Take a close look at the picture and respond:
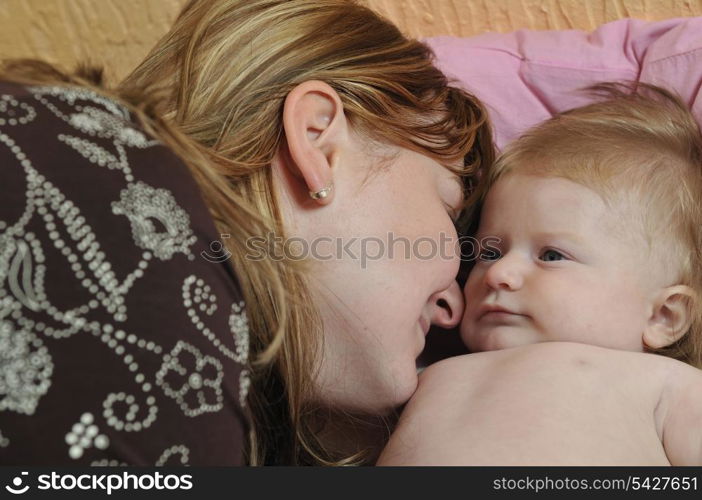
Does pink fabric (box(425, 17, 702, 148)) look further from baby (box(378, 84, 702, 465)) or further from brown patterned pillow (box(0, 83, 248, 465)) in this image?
brown patterned pillow (box(0, 83, 248, 465))

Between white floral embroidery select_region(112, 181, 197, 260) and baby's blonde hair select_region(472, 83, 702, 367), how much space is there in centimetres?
52

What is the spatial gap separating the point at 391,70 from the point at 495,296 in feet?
1.06

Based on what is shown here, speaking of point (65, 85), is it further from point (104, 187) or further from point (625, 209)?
point (625, 209)

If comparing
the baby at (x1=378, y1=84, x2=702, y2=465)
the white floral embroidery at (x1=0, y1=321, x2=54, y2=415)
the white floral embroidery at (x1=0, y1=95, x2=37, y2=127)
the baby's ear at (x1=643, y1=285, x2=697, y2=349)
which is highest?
the white floral embroidery at (x1=0, y1=95, x2=37, y2=127)

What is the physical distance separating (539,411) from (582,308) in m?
0.18

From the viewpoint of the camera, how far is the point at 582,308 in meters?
0.98

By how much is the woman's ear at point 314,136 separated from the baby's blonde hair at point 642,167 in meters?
0.26

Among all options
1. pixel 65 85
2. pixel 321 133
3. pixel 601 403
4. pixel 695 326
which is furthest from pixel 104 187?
pixel 695 326

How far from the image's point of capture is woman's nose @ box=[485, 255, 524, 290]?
1.00 meters

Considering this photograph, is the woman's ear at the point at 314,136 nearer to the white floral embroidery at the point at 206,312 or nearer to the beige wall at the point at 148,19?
the white floral embroidery at the point at 206,312

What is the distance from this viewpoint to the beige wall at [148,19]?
4.67 ft

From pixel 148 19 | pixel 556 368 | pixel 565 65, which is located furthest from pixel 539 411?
pixel 148 19

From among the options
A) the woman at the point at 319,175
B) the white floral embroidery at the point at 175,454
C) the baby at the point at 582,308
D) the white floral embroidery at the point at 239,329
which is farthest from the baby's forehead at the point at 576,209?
the white floral embroidery at the point at 175,454

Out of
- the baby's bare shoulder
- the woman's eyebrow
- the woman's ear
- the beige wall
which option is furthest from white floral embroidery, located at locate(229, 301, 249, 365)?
the beige wall
